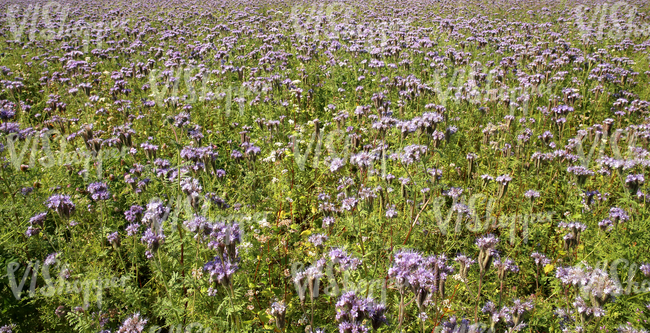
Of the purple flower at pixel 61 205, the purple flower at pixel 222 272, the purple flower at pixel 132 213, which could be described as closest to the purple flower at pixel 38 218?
the purple flower at pixel 61 205

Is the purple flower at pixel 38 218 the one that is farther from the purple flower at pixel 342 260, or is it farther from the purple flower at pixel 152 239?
the purple flower at pixel 342 260

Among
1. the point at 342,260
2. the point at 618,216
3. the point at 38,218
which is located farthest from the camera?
the point at 38,218

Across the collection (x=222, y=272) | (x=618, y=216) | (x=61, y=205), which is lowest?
(x=618, y=216)

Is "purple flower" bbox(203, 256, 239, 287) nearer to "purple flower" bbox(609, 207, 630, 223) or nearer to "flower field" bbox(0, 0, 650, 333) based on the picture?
"flower field" bbox(0, 0, 650, 333)

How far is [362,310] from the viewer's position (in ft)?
7.27

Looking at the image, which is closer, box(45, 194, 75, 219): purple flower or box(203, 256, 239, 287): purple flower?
box(203, 256, 239, 287): purple flower

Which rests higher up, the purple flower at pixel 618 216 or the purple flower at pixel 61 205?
the purple flower at pixel 61 205

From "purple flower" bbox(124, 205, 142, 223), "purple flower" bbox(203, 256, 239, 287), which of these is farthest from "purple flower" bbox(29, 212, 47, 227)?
"purple flower" bbox(203, 256, 239, 287)

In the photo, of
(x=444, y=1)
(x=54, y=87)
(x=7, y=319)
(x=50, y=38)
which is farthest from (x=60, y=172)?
(x=444, y=1)

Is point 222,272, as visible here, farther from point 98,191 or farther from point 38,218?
point 38,218

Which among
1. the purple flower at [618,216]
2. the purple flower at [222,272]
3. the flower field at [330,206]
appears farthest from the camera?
the purple flower at [618,216]

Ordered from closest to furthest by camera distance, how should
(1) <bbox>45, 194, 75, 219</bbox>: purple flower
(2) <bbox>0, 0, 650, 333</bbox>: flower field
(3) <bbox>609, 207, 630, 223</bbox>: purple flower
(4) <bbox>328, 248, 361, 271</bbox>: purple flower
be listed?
(4) <bbox>328, 248, 361, 271</bbox>: purple flower → (2) <bbox>0, 0, 650, 333</bbox>: flower field → (1) <bbox>45, 194, 75, 219</bbox>: purple flower → (3) <bbox>609, 207, 630, 223</bbox>: purple flower

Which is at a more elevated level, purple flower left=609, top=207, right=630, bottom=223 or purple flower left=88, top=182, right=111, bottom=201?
purple flower left=88, top=182, right=111, bottom=201

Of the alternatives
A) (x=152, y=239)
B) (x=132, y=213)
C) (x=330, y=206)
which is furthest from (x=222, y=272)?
(x=132, y=213)
